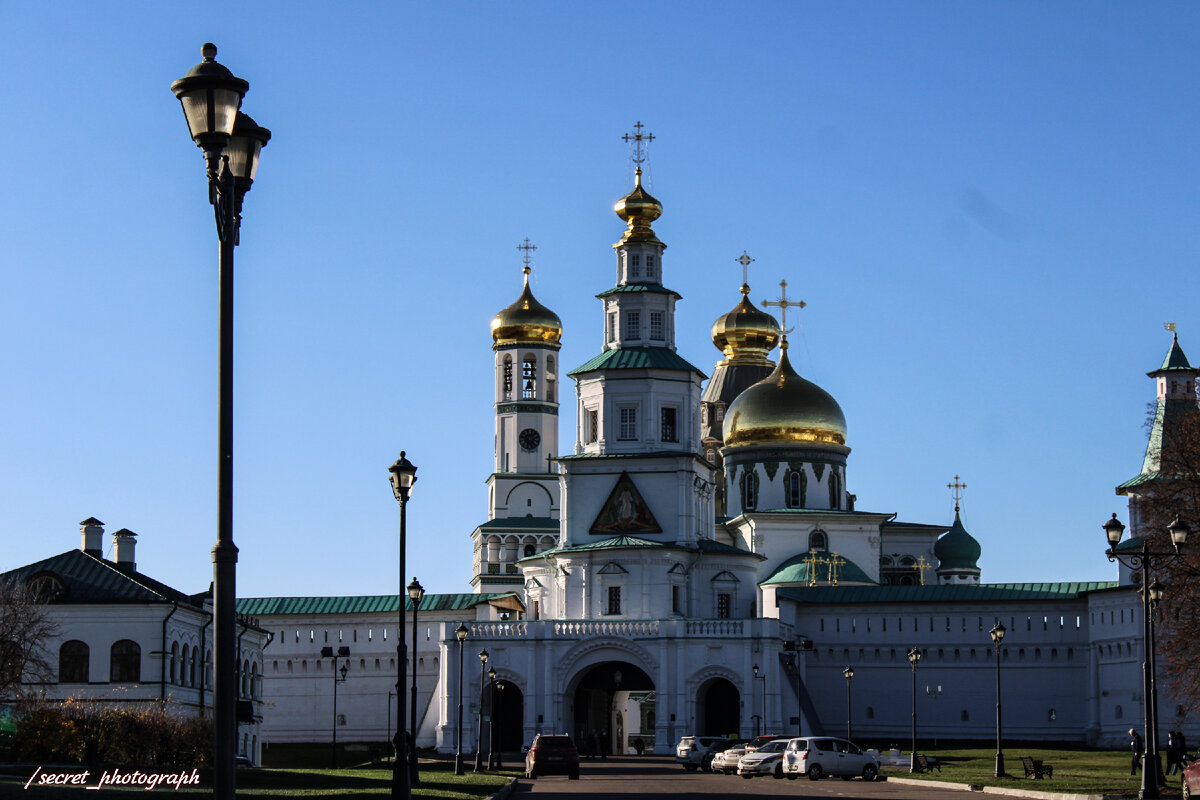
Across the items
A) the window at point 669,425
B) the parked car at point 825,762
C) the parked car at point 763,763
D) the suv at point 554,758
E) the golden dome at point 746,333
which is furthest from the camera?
the golden dome at point 746,333

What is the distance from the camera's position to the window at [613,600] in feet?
230

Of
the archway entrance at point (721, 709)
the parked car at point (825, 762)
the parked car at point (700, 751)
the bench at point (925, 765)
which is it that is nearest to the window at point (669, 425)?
the archway entrance at point (721, 709)

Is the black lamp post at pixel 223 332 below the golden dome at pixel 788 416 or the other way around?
below

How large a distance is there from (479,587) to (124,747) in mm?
54548

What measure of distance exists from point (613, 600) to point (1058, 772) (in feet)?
86.1

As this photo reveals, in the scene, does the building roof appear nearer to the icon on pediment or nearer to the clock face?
the icon on pediment

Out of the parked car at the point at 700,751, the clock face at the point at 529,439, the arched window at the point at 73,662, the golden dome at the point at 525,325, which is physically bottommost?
the parked car at the point at 700,751

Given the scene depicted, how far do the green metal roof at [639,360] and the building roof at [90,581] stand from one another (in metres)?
24.0

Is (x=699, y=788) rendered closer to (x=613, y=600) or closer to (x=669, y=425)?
(x=613, y=600)

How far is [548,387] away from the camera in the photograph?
97.6 metres

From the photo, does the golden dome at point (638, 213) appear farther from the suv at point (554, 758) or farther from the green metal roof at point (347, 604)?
the suv at point (554, 758)

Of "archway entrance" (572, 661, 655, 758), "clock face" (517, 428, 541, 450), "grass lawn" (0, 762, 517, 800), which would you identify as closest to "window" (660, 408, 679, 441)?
"archway entrance" (572, 661, 655, 758)

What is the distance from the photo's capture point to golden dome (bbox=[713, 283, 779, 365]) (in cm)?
10056

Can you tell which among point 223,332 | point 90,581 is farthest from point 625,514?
point 223,332
